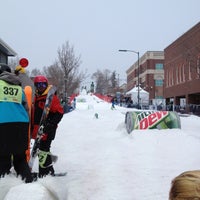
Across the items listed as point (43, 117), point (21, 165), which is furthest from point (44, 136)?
point (21, 165)

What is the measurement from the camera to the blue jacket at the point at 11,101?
4.15 m

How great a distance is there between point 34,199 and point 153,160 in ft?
15.3

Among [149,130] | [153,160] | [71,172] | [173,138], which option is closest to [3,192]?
[71,172]

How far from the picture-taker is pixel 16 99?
4.27m

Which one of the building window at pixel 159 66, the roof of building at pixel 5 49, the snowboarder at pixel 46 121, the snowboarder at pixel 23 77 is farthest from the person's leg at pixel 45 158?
the building window at pixel 159 66

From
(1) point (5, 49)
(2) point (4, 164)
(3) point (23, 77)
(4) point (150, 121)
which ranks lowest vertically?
(2) point (4, 164)

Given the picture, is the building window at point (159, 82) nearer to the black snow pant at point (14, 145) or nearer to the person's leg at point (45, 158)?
the person's leg at point (45, 158)

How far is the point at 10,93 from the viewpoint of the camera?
421cm

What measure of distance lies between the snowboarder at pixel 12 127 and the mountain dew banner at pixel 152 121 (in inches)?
270

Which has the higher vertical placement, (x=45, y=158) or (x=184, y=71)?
→ (x=184, y=71)

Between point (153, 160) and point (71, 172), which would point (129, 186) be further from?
point (153, 160)

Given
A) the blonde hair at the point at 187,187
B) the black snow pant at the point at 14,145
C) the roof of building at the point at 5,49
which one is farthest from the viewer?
the roof of building at the point at 5,49

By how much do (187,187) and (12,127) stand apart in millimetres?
2805

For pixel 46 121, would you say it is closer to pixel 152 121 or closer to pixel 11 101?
pixel 11 101
